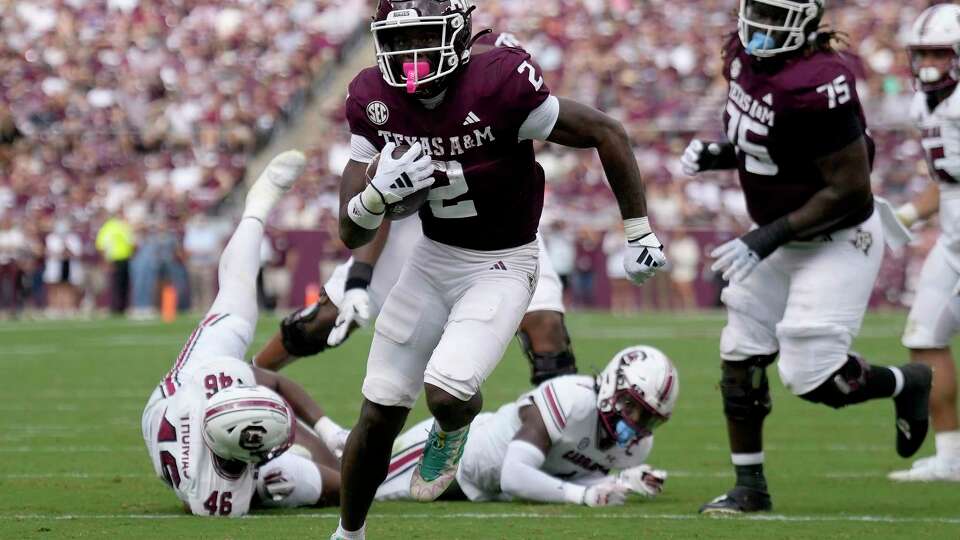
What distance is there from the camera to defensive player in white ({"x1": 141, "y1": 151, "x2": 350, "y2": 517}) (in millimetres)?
5746

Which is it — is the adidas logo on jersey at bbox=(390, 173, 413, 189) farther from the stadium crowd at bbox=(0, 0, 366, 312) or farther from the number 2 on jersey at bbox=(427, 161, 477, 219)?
the stadium crowd at bbox=(0, 0, 366, 312)

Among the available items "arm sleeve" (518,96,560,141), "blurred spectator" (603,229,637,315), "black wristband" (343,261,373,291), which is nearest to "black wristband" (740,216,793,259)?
"arm sleeve" (518,96,560,141)

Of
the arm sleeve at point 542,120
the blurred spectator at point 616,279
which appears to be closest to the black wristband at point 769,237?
the arm sleeve at point 542,120

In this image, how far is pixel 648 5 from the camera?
24781 mm

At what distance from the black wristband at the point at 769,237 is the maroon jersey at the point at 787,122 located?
193mm

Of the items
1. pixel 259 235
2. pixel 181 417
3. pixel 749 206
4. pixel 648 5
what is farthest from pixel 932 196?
pixel 648 5

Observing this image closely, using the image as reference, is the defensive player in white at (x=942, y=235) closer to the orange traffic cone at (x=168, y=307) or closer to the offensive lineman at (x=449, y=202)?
the offensive lineman at (x=449, y=202)

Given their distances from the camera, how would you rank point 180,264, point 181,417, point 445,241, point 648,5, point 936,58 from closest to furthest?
1. point 445,241
2. point 181,417
3. point 936,58
4. point 180,264
5. point 648,5

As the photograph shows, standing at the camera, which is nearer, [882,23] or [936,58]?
[936,58]

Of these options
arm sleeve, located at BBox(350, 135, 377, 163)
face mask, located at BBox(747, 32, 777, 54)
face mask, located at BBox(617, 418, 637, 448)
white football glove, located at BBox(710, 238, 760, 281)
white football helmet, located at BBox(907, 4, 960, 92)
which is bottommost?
face mask, located at BBox(617, 418, 637, 448)

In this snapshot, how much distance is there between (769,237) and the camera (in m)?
6.02

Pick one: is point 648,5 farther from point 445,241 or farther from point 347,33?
point 445,241

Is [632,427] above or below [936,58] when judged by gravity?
below

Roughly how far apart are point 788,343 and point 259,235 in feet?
9.71
